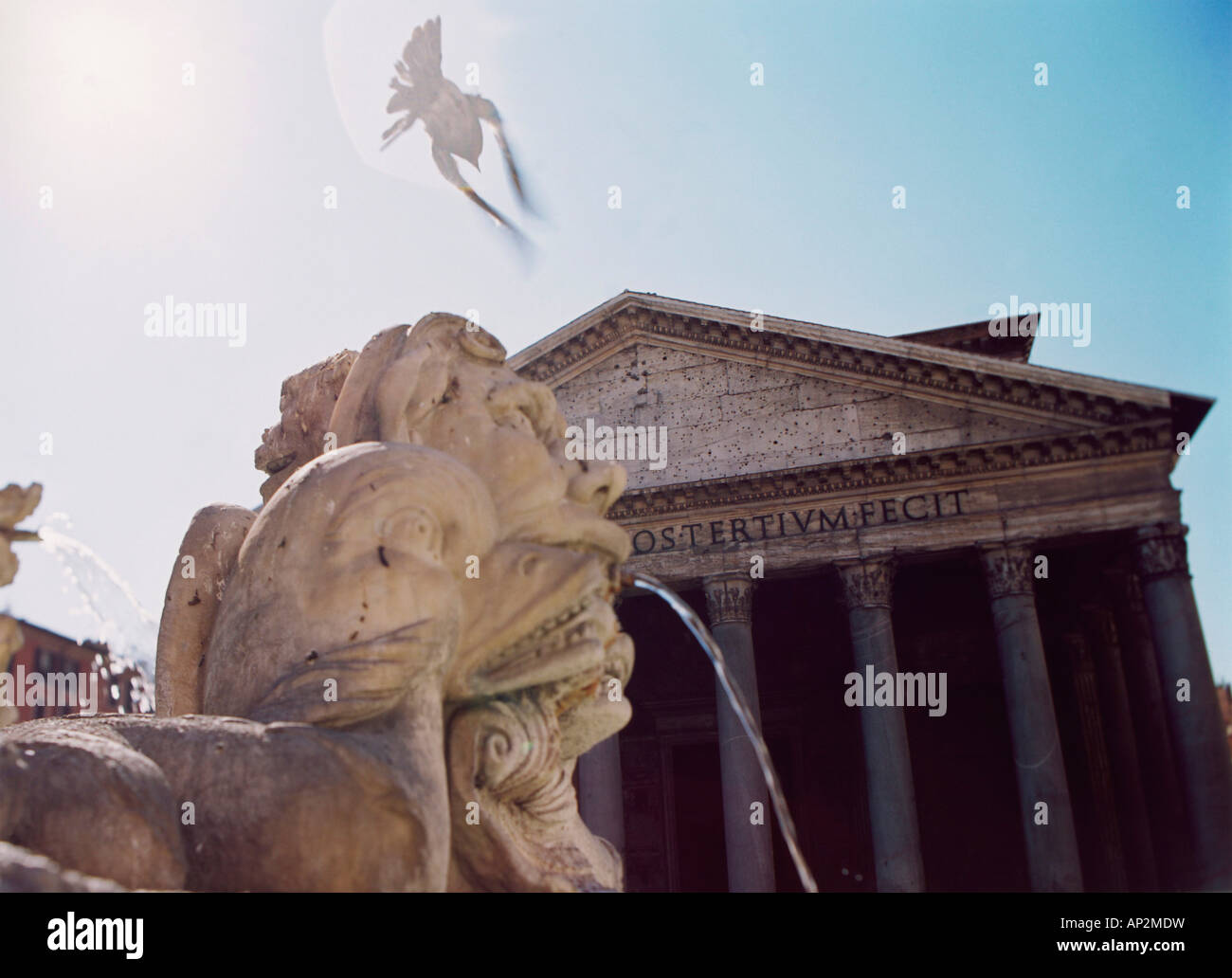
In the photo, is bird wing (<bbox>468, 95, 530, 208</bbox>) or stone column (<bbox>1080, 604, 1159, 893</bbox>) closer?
bird wing (<bbox>468, 95, 530, 208</bbox>)

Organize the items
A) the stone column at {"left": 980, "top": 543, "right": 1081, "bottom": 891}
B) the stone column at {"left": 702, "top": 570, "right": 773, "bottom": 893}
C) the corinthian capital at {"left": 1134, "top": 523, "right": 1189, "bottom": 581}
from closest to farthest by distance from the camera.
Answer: the stone column at {"left": 980, "top": 543, "right": 1081, "bottom": 891}
the corinthian capital at {"left": 1134, "top": 523, "right": 1189, "bottom": 581}
the stone column at {"left": 702, "top": 570, "right": 773, "bottom": 893}

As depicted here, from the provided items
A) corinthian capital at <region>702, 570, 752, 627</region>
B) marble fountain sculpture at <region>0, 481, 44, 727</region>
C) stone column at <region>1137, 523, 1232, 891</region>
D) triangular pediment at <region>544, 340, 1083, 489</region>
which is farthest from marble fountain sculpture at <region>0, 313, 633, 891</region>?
triangular pediment at <region>544, 340, 1083, 489</region>

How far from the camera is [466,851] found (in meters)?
2.22

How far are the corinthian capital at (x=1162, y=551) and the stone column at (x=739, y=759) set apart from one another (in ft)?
18.1

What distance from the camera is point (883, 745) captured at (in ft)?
51.2

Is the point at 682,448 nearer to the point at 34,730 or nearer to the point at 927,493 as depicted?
the point at 927,493

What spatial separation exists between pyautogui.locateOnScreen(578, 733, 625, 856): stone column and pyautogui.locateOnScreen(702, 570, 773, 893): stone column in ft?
5.25

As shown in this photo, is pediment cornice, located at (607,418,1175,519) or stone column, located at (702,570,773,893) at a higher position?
pediment cornice, located at (607,418,1175,519)

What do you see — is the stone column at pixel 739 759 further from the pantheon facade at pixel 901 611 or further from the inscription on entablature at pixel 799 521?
the inscription on entablature at pixel 799 521

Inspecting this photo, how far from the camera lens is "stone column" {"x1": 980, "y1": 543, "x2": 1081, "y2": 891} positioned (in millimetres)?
14773

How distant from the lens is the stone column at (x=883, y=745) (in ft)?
49.8

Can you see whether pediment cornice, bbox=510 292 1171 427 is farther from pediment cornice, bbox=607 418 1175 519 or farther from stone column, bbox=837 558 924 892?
stone column, bbox=837 558 924 892

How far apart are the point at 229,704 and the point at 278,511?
1.29 feet
